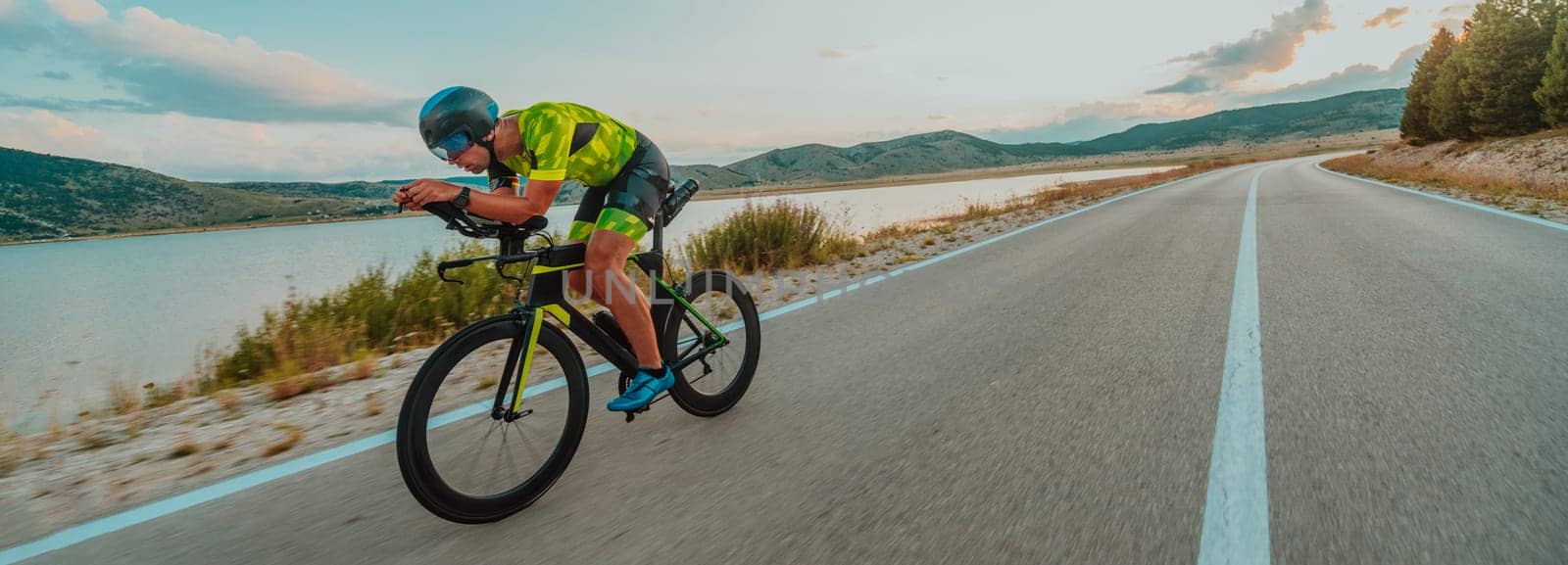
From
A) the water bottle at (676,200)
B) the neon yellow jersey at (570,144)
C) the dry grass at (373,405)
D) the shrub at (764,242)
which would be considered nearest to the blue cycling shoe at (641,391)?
the water bottle at (676,200)

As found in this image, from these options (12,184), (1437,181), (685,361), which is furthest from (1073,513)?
(12,184)

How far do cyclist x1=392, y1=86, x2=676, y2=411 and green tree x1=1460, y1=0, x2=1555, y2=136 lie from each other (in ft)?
154

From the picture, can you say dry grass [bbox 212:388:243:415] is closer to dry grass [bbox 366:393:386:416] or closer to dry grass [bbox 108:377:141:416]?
dry grass [bbox 108:377:141:416]

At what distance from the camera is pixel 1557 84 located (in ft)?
89.8

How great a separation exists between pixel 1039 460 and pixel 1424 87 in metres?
66.1

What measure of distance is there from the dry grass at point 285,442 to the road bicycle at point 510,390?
1.30 meters

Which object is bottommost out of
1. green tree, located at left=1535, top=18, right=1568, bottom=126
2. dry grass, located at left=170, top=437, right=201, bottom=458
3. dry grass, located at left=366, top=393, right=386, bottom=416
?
dry grass, located at left=366, top=393, right=386, bottom=416

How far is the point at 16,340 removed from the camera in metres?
7.97

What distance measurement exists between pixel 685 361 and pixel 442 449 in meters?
1.19

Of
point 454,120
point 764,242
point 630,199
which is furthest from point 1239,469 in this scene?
point 764,242

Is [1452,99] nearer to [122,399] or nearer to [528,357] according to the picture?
[528,357]

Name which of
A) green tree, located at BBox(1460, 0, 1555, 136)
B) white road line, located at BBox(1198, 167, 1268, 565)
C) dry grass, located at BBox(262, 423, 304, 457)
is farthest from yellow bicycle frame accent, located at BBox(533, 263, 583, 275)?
green tree, located at BBox(1460, 0, 1555, 136)

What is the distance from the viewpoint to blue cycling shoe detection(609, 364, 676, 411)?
2773 millimetres

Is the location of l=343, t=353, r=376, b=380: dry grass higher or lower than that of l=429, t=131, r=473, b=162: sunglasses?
lower
